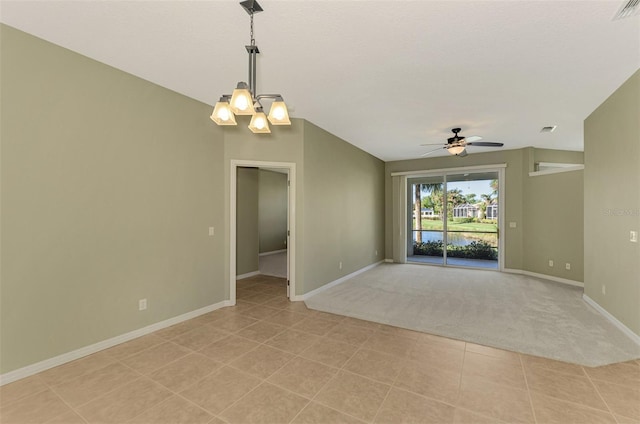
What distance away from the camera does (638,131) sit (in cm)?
290

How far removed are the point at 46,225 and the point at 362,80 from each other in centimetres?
343

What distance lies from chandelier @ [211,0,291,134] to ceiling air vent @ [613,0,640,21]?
8.48 feet

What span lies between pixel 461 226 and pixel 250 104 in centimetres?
677

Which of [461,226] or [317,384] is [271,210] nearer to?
[461,226]

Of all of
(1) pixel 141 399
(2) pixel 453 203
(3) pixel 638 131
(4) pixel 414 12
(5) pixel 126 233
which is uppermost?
(4) pixel 414 12

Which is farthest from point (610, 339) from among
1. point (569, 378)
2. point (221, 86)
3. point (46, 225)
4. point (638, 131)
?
point (46, 225)

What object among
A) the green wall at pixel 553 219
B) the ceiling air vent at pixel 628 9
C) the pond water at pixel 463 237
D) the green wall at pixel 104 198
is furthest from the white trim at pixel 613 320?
the green wall at pixel 104 198

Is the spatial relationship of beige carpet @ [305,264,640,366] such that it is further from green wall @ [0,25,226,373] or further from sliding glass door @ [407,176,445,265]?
green wall @ [0,25,226,373]

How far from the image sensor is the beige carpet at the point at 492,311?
9.17ft

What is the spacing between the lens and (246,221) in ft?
19.8

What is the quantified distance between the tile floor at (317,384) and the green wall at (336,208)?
1788mm

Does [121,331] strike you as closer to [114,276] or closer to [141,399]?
[114,276]

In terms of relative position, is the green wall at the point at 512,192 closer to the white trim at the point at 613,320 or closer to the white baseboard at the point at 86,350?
the white trim at the point at 613,320

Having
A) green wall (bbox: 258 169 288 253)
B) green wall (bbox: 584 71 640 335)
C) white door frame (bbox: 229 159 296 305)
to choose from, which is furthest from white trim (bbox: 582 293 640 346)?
green wall (bbox: 258 169 288 253)
